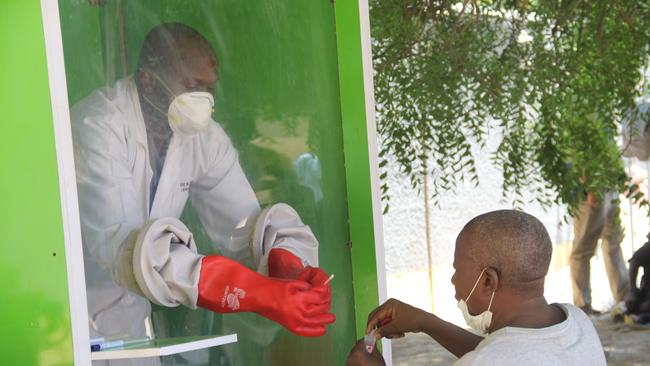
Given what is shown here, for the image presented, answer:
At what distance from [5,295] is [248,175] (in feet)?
2.58

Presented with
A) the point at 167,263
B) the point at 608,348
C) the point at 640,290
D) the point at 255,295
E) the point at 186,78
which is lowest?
the point at 608,348

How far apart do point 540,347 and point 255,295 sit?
0.70m

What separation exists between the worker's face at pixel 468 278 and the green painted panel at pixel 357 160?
826mm

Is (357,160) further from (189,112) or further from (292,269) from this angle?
(189,112)

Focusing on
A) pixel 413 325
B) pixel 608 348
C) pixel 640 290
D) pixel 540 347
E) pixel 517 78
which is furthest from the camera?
pixel 640 290

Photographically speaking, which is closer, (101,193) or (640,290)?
(101,193)

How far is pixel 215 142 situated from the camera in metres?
2.39

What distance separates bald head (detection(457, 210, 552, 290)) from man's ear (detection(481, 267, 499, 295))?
0.01 meters

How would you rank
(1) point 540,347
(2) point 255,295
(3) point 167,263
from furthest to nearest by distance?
(2) point 255,295 < (3) point 167,263 < (1) point 540,347

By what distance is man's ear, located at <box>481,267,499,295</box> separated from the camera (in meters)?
1.89

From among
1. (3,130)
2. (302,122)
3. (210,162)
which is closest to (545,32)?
(302,122)

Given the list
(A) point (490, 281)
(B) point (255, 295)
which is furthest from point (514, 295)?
(B) point (255, 295)

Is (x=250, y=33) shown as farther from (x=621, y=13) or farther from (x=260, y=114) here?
(x=621, y=13)

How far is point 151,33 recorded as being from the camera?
2.19 m
